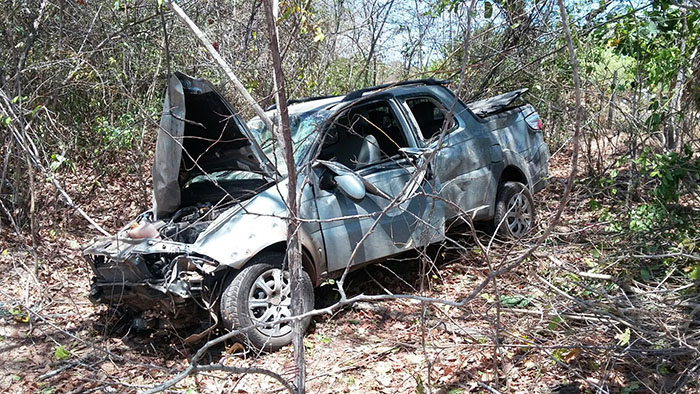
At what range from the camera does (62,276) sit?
21.7 feet

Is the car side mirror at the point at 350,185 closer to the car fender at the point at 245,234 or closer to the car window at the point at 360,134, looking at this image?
the car fender at the point at 245,234

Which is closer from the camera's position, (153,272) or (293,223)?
(293,223)

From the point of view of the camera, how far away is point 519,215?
6605 mm

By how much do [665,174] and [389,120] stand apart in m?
2.57

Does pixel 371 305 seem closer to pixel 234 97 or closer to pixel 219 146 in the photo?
pixel 219 146

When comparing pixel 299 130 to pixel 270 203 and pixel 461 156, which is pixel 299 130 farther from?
pixel 461 156

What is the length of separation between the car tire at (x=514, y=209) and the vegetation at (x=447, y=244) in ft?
1.01

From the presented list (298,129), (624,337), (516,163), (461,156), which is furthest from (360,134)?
(624,337)

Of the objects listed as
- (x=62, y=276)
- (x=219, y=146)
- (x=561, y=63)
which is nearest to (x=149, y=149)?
(x=62, y=276)

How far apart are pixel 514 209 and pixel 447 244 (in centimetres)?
82

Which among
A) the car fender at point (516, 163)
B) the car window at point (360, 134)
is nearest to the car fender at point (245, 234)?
the car window at point (360, 134)

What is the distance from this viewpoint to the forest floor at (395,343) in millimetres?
4047

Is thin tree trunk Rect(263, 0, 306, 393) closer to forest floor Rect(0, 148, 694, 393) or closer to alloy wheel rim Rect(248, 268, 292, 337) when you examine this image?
forest floor Rect(0, 148, 694, 393)

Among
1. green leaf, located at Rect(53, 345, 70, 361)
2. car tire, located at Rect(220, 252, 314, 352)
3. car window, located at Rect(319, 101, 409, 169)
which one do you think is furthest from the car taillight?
green leaf, located at Rect(53, 345, 70, 361)
